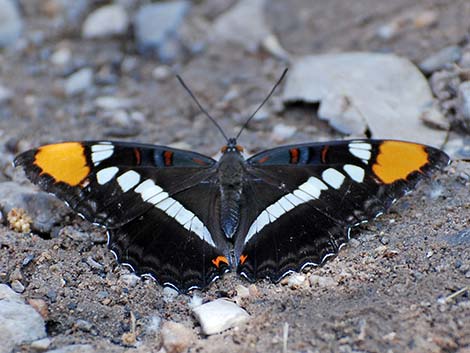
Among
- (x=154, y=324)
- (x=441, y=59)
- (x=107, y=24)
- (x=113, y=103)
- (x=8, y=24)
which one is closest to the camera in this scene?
(x=154, y=324)

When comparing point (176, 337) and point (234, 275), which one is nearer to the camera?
point (176, 337)

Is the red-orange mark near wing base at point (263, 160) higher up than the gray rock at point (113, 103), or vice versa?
the gray rock at point (113, 103)

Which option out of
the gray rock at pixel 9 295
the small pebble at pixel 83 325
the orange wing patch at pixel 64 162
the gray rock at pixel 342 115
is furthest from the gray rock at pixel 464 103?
the gray rock at pixel 9 295

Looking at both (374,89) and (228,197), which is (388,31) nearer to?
(374,89)

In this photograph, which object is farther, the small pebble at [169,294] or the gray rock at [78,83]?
the gray rock at [78,83]

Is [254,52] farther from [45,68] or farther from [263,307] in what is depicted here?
[263,307]

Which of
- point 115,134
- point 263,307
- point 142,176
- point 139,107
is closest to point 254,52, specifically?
point 139,107

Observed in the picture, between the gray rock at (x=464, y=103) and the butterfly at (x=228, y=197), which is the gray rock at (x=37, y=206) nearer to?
the butterfly at (x=228, y=197)

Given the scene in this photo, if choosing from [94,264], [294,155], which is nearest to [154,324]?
[94,264]
